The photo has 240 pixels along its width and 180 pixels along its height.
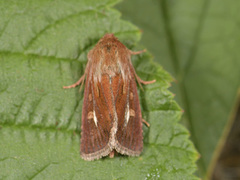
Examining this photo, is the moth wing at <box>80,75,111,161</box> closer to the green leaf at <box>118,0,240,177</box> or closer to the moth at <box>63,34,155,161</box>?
the moth at <box>63,34,155,161</box>

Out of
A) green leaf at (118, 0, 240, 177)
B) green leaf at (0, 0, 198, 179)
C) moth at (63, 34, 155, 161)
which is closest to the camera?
green leaf at (0, 0, 198, 179)

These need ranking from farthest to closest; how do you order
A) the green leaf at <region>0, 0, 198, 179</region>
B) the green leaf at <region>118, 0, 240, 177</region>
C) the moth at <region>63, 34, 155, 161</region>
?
1. the green leaf at <region>118, 0, 240, 177</region>
2. the moth at <region>63, 34, 155, 161</region>
3. the green leaf at <region>0, 0, 198, 179</region>

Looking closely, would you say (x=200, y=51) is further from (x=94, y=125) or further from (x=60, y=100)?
(x=60, y=100)

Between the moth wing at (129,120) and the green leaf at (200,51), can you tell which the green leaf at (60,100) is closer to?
the moth wing at (129,120)

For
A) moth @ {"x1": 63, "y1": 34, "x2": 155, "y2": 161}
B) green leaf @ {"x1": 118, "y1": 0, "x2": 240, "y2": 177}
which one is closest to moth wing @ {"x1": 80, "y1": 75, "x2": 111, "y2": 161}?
moth @ {"x1": 63, "y1": 34, "x2": 155, "y2": 161}

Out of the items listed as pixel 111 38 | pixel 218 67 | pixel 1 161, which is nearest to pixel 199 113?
pixel 218 67

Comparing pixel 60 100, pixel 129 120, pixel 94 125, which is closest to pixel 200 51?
pixel 129 120

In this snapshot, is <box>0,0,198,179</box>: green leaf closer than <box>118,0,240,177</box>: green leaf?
Yes

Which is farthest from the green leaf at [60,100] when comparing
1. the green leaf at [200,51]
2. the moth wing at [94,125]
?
the green leaf at [200,51]
